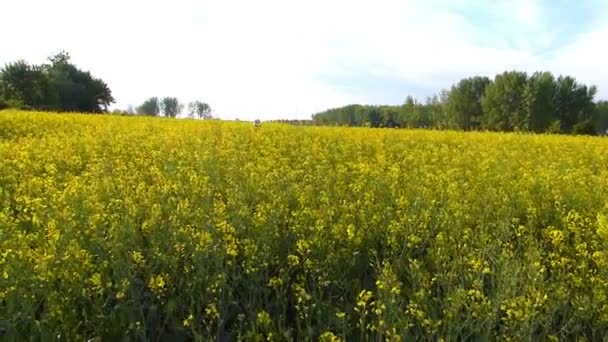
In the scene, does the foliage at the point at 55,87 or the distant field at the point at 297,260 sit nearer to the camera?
the distant field at the point at 297,260

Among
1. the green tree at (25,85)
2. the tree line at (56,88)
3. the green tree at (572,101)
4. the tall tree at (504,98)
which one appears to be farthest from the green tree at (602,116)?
the green tree at (25,85)

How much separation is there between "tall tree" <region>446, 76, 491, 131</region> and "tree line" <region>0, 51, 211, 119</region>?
118 ft

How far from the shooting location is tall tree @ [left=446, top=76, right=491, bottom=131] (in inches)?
2864

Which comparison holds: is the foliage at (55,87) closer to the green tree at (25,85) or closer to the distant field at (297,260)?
the green tree at (25,85)

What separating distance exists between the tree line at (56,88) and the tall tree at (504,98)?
35.5 m

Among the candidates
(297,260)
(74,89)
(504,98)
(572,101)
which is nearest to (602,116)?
(572,101)

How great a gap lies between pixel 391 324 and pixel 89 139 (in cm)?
825

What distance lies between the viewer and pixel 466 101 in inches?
2936

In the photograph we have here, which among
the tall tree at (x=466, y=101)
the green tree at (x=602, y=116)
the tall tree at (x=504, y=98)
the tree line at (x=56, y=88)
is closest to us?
the tree line at (x=56, y=88)

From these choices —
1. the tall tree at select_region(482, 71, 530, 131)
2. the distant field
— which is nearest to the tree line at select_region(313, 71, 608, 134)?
the tall tree at select_region(482, 71, 530, 131)

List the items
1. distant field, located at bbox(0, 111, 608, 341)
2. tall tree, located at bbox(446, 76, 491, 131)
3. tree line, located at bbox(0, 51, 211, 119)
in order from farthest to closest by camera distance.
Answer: tall tree, located at bbox(446, 76, 491, 131) < tree line, located at bbox(0, 51, 211, 119) < distant field, located at bbox(0, 111, 608, 341)

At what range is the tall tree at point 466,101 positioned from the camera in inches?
2864

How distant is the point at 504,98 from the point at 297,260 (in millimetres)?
68827

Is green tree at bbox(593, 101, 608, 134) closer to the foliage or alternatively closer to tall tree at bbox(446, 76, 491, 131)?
tall tree at bbox(446, 76, 491, 131)
